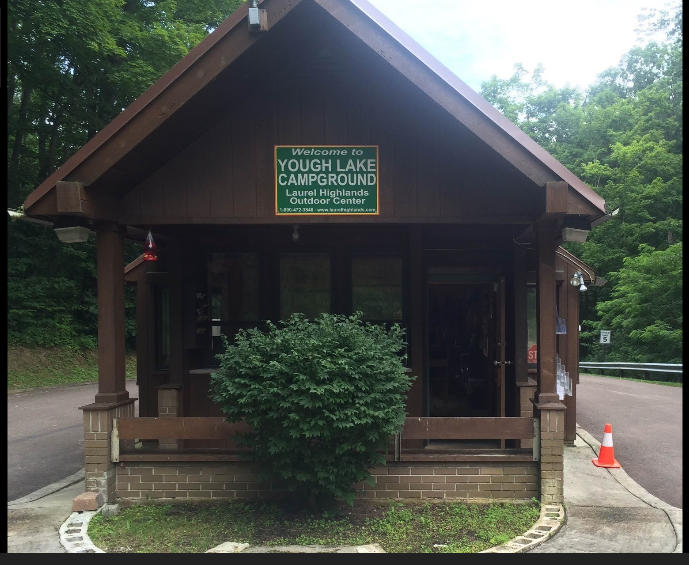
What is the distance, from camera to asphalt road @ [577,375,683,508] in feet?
25.6

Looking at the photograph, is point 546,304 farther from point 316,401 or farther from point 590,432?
point 590,432

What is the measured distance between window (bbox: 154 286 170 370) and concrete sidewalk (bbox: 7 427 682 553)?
2.55m

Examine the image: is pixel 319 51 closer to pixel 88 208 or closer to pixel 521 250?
pixel 88 208

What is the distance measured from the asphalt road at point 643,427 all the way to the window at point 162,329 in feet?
22.4

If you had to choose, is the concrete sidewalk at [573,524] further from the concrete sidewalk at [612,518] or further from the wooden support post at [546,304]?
the wooden support post at [546,304]

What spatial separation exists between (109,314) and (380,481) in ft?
10.5

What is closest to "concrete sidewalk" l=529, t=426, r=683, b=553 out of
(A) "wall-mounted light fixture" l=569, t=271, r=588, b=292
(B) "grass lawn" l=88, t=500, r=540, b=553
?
(B) "grass lawn" l=88, t=500, r=540, b=553

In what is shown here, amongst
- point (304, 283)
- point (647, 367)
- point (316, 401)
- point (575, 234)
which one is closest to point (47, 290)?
point (304, 283)

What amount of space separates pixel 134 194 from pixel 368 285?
3.04 m

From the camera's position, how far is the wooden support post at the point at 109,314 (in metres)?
6.19

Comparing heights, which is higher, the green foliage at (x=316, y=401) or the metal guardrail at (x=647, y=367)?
the green foliage at (x=316, y=401)

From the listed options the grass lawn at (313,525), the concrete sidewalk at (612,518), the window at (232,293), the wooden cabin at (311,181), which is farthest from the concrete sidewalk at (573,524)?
the window at (232,293)

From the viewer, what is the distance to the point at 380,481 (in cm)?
607

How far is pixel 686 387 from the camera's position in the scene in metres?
5.03
